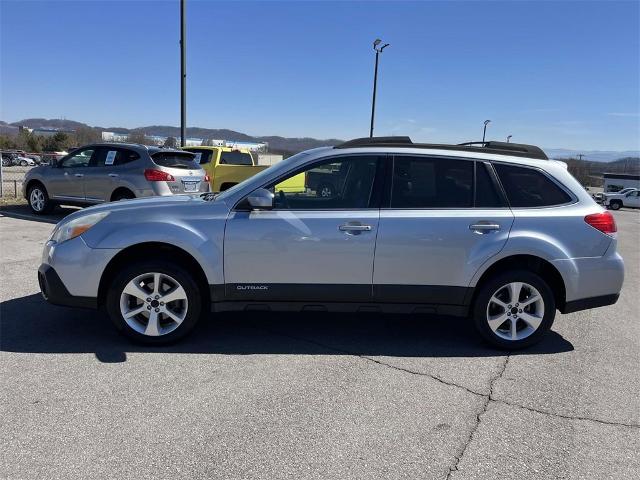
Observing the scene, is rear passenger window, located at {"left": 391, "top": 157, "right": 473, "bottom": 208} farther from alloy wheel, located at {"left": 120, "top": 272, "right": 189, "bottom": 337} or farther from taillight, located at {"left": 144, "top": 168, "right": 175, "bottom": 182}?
taillight, located at {"left": 144, "top": 168, "right": 175, "bottom": 182}

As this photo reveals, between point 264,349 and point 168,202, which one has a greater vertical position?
point 168,202

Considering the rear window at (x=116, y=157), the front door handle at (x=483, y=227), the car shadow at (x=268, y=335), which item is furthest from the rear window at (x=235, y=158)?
the front door handle at (x=483, y=227)

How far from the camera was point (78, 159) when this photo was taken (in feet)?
35.5

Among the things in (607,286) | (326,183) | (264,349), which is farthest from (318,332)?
(607,286)

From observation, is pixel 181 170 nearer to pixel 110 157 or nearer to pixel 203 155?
pixel 110 157

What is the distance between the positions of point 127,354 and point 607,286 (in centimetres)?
408

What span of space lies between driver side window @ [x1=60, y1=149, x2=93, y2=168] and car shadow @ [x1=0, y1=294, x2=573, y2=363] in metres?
6.05

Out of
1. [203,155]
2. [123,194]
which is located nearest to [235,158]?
[203,155]

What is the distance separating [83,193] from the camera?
10.6 m

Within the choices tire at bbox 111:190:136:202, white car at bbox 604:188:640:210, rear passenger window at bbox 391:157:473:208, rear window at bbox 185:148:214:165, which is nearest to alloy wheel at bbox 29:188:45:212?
tire at bbox 111:190:136:202

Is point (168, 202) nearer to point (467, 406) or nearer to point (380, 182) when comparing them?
point (380, 182)

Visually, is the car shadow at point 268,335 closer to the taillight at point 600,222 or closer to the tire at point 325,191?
the taillight at point 600,222

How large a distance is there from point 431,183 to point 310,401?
208cm

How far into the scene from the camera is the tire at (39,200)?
37.0 ft
